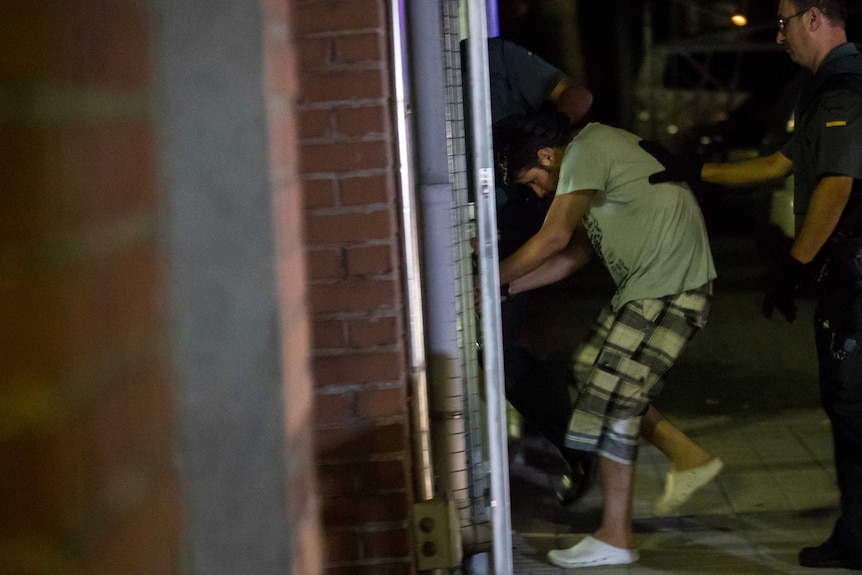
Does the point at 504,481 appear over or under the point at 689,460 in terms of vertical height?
over

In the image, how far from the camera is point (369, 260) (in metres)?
2.88

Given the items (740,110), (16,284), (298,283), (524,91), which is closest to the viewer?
(16,284)

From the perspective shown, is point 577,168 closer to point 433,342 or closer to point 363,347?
point 433,342

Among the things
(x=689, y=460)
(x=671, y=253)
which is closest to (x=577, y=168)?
(x=671, y=253)

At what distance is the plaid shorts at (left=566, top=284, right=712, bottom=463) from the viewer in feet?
13.0

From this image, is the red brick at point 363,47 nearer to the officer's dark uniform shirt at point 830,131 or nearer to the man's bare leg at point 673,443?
the officer's dark uniform shirt at point 830,131

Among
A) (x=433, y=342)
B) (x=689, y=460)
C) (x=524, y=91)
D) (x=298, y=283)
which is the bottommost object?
(x=689, y=460)

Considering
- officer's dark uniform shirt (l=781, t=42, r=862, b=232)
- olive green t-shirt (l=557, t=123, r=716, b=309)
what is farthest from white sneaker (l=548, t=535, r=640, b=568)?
officer's dark uniform shirt (l=781, t=42, r=862, b=232)

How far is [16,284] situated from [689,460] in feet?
12.5

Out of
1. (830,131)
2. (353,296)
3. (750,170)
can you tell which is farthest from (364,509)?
(750,170)

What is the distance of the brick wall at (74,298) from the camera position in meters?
0.84

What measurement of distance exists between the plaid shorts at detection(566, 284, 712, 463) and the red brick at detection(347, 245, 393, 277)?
1387 millimetres

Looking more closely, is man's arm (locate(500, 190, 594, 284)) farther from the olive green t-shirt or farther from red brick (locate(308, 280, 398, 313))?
red brick (locate(308, 280, 398, 313))

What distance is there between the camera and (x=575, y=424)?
4.06 meters
